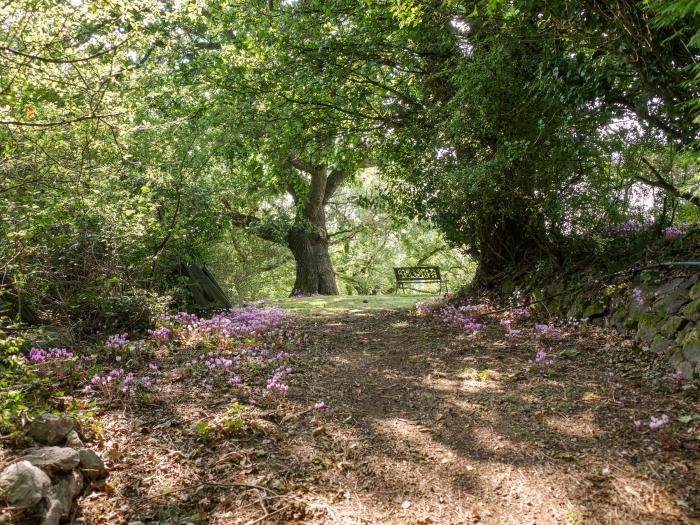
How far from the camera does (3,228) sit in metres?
4.33

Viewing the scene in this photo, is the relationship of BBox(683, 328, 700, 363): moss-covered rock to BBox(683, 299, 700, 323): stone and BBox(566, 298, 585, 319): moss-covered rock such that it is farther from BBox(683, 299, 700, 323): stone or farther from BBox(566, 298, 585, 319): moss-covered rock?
BBox(566, 298, 585, 319): moss-covered rock

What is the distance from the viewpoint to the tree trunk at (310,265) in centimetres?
1605

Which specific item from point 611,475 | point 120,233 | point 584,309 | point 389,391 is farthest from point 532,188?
point 120,233

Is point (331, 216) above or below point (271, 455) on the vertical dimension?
above

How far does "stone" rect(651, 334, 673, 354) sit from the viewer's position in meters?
4.49

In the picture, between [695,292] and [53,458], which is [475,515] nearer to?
[53,458]

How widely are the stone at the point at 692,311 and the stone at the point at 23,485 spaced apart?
208 inches

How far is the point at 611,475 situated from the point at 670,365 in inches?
77.1

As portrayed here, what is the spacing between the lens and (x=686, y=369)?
397 cm

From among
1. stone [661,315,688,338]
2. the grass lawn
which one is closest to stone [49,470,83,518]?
stone [661,315,688,338]

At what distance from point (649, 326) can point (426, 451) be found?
310 cm

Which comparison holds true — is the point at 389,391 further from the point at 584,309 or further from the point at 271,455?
the point at 584,309

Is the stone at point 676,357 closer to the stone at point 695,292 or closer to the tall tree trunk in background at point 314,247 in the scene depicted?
the stone at point 695,292

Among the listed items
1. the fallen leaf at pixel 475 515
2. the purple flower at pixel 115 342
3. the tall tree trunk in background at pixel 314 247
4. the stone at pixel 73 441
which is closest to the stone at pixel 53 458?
the stone at pixel 73 441
